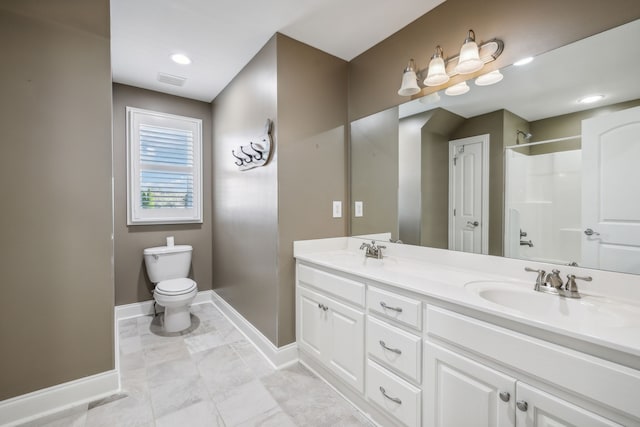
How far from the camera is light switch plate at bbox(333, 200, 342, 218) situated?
2.33 metres

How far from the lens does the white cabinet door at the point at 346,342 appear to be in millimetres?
1557

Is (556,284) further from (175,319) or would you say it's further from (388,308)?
(175,319)

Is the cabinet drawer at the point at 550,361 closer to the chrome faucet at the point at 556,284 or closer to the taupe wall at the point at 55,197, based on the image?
the chrome faucet at the point at 556,284

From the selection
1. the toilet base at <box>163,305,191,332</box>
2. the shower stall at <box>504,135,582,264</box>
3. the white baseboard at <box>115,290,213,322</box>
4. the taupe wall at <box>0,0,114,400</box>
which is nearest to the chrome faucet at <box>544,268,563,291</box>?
the shower stall at <box>504,135,582,264</box>

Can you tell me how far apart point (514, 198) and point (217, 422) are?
2.05 metres

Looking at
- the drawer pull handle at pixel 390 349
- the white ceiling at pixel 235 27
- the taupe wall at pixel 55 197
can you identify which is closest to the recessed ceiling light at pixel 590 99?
the white ceiling at pixel 235 27

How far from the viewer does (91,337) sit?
1.69 meters

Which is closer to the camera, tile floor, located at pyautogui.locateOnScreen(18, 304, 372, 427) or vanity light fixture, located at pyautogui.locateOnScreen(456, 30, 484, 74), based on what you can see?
vanity light fixture, located at pyautogui.locateOnScreen(456, 30, 484, 74)

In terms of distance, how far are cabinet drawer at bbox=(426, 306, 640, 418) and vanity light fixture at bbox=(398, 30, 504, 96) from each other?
4.23ft

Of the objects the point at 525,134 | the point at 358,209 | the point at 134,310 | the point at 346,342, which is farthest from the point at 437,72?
the point at 134,310

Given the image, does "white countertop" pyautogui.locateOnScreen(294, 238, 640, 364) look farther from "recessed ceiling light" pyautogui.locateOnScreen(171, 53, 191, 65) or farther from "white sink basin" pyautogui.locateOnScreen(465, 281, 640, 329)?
"recessed ceiling light" pyautogui.locateOnScreen(171, 53, 191, 65)

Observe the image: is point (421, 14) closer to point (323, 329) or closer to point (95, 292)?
point (323, 329)

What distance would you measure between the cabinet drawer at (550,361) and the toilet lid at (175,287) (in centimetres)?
224

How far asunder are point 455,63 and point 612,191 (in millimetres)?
1030
